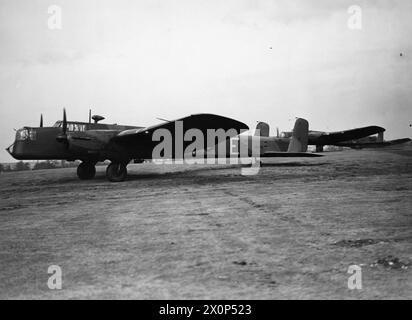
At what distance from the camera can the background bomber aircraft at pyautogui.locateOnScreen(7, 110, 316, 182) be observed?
439 inches

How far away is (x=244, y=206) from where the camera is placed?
6.25m

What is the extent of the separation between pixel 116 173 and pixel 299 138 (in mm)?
9875

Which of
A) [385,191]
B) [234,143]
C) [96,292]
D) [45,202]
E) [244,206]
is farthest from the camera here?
[234,143]

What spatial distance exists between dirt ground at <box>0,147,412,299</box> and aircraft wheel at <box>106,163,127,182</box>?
4619mm

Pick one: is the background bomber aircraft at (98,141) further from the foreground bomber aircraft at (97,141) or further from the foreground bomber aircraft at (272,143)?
the foreground bomber aircraft at (272,143)

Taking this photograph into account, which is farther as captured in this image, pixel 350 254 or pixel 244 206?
pixel 244 206

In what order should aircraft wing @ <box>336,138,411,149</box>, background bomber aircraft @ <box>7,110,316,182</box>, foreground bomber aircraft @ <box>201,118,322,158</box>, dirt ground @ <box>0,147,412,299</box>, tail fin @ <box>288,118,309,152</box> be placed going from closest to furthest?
dirt ground @ <box>0,147,412,299</box> → background bomber aircraft @ <box>7,110,316,182</box> → foreground bomber aircraft @ <box>201,118,322,158</box> → tail fin @ <box>288,118,309,152</box> → aircraft wing @ <box>336,138,411,149</box>

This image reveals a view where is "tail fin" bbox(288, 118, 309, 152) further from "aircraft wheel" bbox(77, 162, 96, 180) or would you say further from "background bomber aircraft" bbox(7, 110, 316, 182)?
"aircraft wheel" bbox(77, 162, 96, 180)

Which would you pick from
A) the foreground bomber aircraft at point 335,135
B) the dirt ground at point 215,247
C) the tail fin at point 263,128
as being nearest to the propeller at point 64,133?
the dirt ground at point 215,247
